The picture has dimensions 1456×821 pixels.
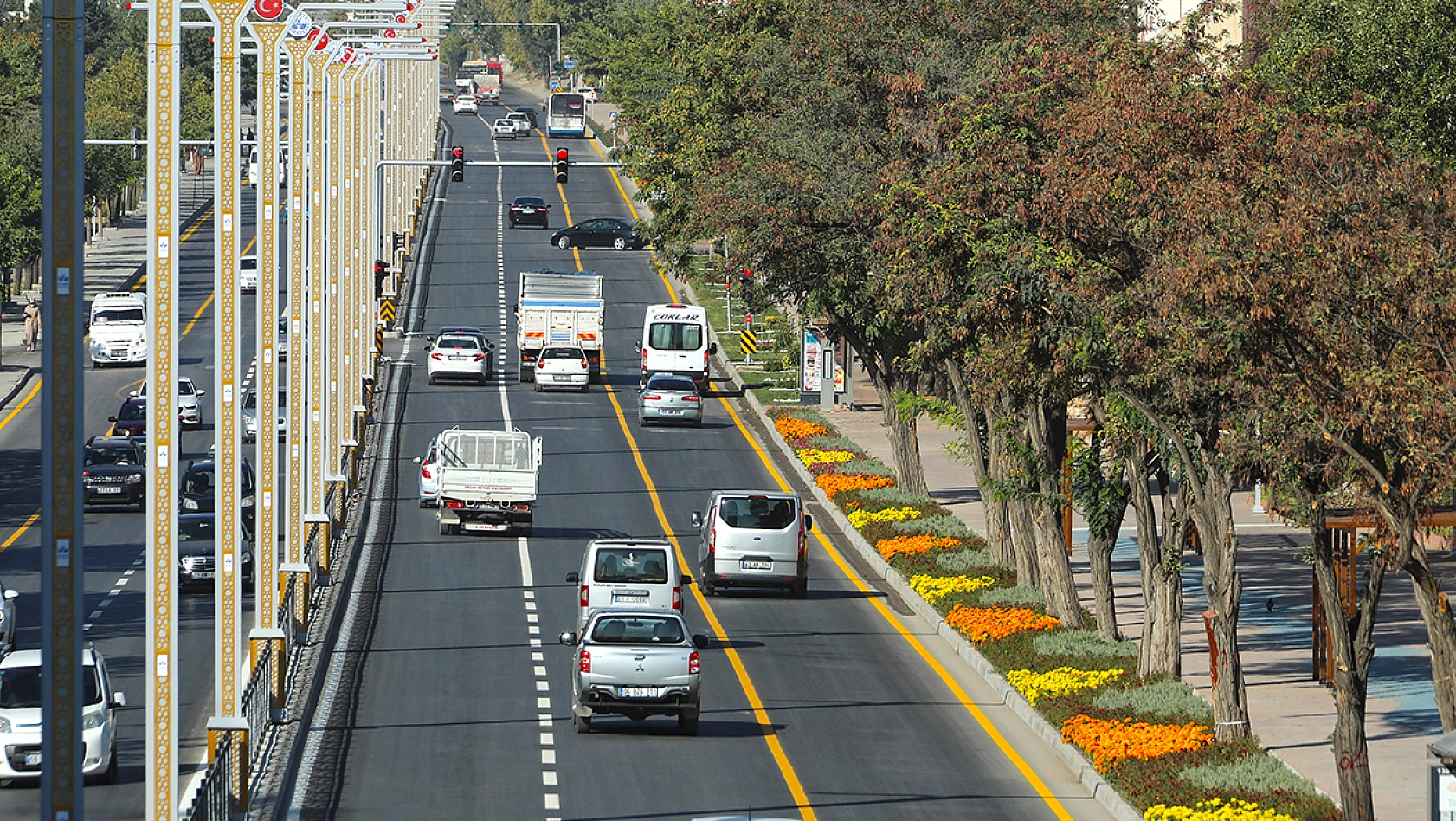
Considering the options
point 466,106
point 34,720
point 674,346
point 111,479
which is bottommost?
point 34,720

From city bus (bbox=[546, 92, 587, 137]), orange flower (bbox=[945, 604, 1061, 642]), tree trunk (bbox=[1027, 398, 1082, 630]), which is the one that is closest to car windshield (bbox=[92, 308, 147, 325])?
orange flower (bbox=[945, 604, 1061, 642])

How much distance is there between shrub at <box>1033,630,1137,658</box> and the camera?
104 ft

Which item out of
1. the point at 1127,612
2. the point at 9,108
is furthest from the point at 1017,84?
the point at 9,108

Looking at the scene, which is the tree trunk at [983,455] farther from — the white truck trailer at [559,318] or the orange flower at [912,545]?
the white truck trailer at [559,318]

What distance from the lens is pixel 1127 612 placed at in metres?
37.8

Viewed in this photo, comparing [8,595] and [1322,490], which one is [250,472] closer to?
[8,595]

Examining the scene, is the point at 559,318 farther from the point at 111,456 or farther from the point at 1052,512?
the point at 1052,512

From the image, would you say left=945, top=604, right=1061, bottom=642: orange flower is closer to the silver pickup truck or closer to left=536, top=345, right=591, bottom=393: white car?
the silver pickup truck

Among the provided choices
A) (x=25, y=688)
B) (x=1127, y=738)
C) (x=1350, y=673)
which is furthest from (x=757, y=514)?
(x=1350, y=673)

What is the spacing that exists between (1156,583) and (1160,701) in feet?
7.30

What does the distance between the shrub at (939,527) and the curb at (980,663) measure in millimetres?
1034

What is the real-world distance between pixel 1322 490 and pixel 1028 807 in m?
5.65

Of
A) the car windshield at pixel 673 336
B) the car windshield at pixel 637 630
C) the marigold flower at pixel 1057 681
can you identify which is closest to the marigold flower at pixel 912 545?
the marigold flower at pixel 1057 681

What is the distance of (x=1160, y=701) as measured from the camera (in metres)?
27.4
